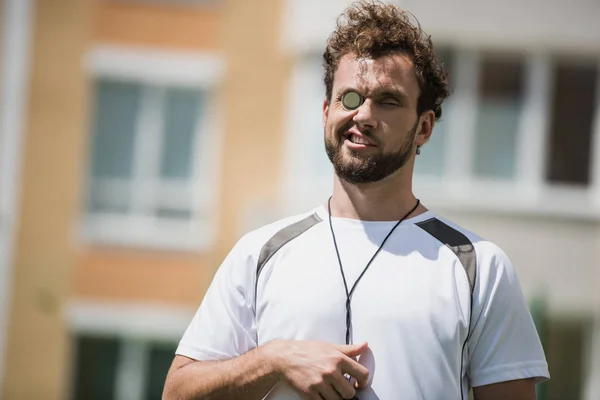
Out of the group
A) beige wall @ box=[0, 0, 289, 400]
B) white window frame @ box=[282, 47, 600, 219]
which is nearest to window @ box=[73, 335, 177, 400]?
beige wall @ box=[0, 0, 289, 400]

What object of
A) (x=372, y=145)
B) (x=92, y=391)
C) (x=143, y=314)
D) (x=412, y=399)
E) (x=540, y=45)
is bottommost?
(x=92, y=391)

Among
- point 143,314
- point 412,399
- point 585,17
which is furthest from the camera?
point 143,314

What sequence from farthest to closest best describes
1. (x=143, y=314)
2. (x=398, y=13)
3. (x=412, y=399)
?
(x=143, y=314)
(x=398, y=13)
(x=412, y=399)

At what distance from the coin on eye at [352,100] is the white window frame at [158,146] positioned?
11.5 meters

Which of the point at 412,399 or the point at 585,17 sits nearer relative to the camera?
the point at 412,399

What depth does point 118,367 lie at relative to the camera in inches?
598

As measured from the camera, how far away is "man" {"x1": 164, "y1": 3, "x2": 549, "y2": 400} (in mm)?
2881

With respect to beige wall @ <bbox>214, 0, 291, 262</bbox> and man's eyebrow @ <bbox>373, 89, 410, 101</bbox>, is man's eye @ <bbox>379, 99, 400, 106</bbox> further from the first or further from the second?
beige wall @ <bbox>214, 0, 291, 262</bbox>

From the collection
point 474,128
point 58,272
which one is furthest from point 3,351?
point 474,128

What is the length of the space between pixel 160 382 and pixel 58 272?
2193 millimetres

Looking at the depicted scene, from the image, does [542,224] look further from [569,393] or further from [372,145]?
[372,145]

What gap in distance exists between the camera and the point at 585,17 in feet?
43.5

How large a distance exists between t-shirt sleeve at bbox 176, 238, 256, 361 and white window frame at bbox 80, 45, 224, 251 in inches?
452

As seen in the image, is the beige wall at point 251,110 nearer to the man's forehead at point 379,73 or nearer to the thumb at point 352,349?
the man's forehead at point 379,73
